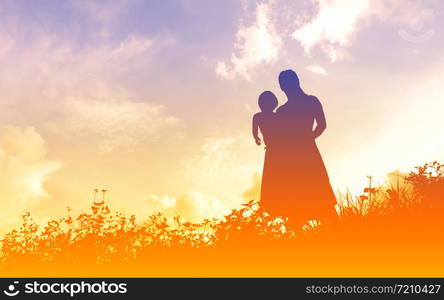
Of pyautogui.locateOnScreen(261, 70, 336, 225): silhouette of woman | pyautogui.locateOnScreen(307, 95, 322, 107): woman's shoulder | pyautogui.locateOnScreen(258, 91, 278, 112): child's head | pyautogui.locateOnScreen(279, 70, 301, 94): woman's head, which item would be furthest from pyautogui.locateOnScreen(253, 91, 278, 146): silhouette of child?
pyautogui.locateOnScreen(307, 95, 322, 107): woman's shoulder

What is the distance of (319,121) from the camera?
705cm

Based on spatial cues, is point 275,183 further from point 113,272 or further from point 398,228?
point 113,272

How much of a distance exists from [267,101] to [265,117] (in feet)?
0.90

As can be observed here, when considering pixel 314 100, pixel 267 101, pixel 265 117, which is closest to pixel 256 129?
pixel 265 117

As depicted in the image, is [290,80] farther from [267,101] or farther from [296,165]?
[296,165]

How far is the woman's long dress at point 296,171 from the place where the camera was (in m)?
6.79

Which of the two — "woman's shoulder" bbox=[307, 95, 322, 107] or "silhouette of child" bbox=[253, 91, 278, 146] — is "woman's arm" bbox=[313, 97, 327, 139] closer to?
"woman's shoulder" bbox=[307, 95, 322, 107]

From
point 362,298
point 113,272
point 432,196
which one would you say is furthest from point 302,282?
point 432,196

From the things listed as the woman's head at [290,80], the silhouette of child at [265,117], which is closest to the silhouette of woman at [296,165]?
the woman's head at [290,80]

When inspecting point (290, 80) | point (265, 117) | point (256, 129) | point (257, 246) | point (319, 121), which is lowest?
point (257, 246)

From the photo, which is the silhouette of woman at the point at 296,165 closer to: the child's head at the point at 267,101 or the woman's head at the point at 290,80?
the woman's head at the point at 290,80

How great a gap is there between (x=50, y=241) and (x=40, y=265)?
53 cm

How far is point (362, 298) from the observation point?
14.2 ft

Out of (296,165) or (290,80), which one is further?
(290,80)
